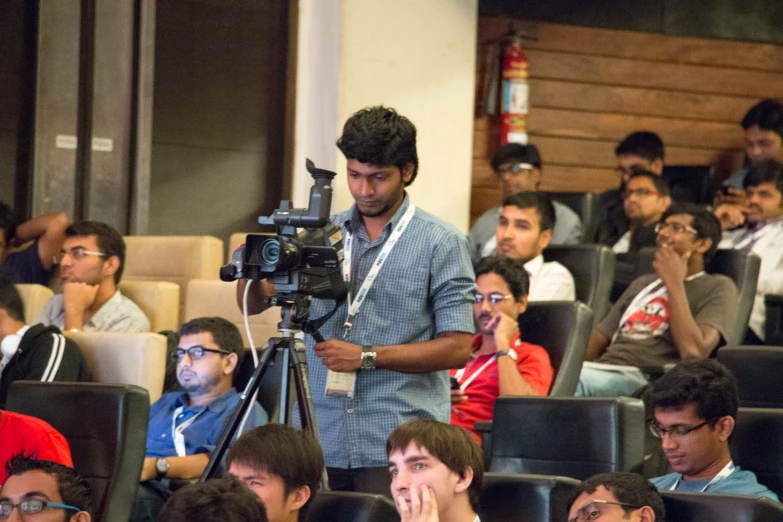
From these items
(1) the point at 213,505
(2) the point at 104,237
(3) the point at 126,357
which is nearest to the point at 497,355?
(3) the point at 126,357

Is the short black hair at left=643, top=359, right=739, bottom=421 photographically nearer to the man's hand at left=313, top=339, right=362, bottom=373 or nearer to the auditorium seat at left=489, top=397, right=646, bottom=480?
the auditorium seat at left=489, top=397, right=646, bottom=480

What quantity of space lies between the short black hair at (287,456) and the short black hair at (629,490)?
22.3 inches

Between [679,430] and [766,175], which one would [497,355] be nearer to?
[679,430]

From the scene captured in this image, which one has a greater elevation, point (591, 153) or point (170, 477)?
point (591, 153)

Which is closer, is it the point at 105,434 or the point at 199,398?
the point at 105,434

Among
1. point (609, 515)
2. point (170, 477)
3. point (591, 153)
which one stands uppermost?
point (591, 153)

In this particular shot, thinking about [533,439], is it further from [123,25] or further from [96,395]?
[123,25]

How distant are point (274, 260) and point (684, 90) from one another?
17.8ft

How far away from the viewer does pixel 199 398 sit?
384 centimetres

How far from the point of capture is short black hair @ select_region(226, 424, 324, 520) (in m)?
2.44

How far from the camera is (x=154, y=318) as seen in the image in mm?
4582

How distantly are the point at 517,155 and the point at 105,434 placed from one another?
3.31m

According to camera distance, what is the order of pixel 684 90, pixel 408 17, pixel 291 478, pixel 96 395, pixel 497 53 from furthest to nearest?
pixel 684 90
pixel 497 53
pixel 408 17
pixel 96 395
pixel 291 478

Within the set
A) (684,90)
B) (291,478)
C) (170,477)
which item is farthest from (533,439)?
(684,90)
